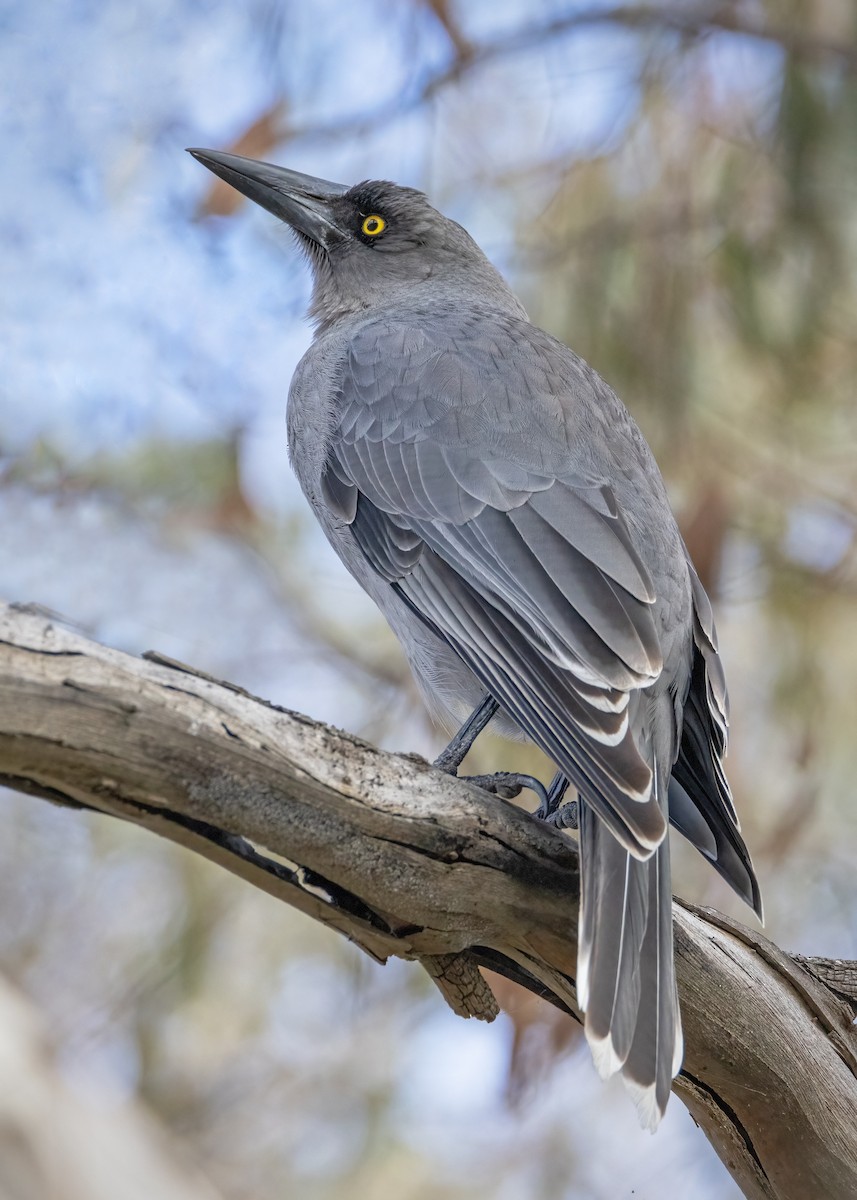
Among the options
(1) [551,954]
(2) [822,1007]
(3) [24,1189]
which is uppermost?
(2) [822,1007]

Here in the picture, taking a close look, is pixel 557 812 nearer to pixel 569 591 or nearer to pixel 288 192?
pixel 569 591

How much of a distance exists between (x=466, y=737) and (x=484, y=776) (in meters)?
0.30

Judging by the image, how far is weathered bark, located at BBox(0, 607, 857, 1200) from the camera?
2.29 metres

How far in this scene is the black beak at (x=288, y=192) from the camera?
16.3ft

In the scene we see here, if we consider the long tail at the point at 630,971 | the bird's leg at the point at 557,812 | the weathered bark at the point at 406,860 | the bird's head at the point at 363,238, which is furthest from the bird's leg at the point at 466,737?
the bird's head at the point at 363,238

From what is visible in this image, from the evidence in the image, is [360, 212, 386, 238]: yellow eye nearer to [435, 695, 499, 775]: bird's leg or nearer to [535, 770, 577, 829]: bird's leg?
[435, 695, 499, 775]: bird's leg

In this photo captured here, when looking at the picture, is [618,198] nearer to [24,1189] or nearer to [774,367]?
[774,367]

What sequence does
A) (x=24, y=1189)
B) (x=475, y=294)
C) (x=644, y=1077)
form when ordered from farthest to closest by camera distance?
(x=475, y=294) → (x=24, y=1189) → (x=644, y=1077)

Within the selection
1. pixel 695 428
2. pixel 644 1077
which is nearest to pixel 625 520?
pixel 644 1077

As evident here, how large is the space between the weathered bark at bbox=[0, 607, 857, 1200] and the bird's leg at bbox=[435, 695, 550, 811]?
225mm

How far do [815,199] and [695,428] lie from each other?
0.99 m

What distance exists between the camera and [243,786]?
2.44 m

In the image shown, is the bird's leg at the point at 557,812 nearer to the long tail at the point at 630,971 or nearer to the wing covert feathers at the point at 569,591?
the wing covert feathers at the point at 569,591

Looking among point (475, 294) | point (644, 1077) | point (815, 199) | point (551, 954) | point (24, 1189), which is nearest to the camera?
point (644, 1077)
